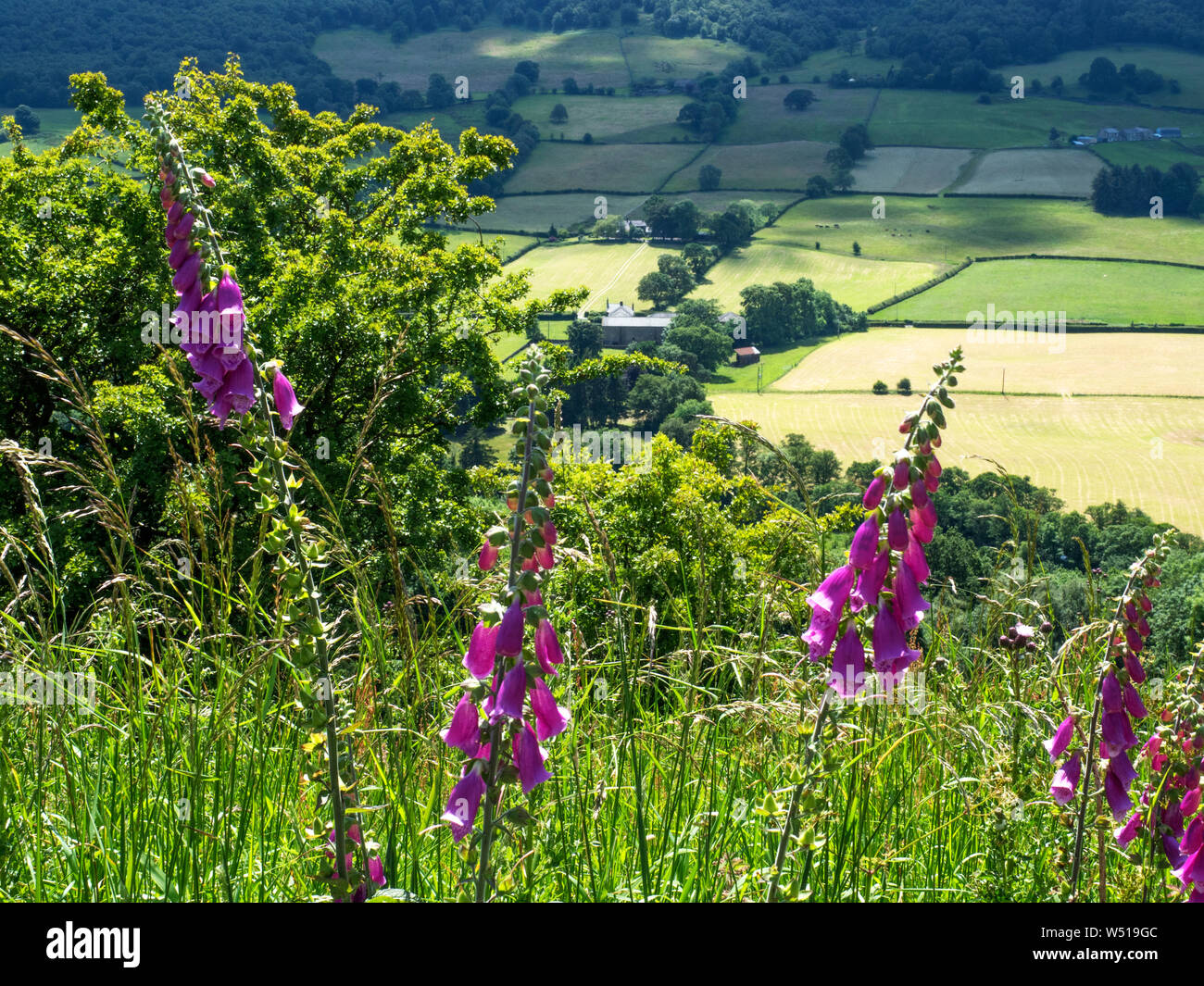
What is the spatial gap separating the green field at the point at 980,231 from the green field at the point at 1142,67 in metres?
48.0

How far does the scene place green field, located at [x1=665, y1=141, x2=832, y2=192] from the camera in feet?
419

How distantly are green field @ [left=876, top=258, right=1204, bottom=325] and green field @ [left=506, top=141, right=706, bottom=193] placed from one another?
41.3 meters

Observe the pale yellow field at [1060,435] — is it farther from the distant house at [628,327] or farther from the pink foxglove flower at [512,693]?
the pink foxglove flower at [512,693]

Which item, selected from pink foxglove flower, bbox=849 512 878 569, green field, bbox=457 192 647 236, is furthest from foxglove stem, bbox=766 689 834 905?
green field, bbox=457 192 647 236

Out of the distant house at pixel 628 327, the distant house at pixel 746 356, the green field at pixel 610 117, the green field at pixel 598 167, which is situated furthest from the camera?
the green field at pixel 610 117

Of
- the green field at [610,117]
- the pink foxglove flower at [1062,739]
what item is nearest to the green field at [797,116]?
the green field at [610,117]

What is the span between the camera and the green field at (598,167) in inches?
4673

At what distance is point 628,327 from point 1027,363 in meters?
35.1

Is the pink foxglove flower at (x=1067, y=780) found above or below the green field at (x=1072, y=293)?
below

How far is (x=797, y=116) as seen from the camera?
15412cm

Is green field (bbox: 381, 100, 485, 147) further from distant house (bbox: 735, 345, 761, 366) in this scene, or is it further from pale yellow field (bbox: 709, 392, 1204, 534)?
pale yellow field (bbox: 709, 392, 1204, 534)

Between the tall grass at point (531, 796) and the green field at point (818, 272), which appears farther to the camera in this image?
the green field at point (818, 272)

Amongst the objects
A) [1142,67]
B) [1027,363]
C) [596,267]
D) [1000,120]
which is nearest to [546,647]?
[1027,363]

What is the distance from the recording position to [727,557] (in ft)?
83.6
